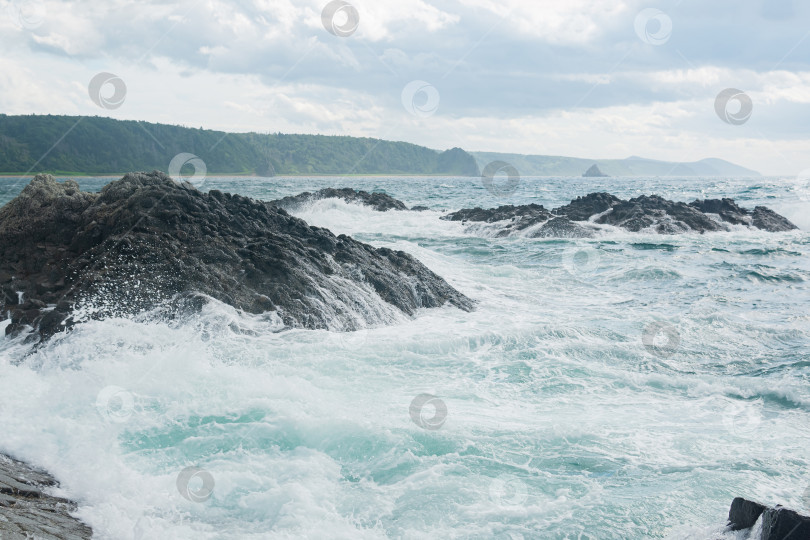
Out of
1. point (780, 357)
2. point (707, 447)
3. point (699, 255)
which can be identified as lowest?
point (707, 447)

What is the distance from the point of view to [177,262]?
1034 cm

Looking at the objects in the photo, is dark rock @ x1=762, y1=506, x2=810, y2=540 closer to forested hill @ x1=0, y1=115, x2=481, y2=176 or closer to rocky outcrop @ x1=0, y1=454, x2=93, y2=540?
rocky outcrop @ x1=0, y1=454, x2=93, y2=540

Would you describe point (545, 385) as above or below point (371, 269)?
below

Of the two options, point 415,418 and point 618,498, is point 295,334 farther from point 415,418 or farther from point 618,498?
point 618,498

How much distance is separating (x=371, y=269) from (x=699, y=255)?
52.4 feet

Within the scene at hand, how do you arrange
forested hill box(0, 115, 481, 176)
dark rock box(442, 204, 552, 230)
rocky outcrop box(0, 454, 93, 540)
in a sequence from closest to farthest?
rocky outcrop box(0, 454, 93, 540), dark rock box(442, 204, 552, 230), forested hill box(0, 115, 481, 176)

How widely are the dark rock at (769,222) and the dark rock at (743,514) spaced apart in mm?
32587

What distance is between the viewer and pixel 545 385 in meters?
8.91

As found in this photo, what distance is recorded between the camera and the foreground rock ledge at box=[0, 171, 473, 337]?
9820 mm

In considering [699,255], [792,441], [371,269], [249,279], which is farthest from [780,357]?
[699,255]

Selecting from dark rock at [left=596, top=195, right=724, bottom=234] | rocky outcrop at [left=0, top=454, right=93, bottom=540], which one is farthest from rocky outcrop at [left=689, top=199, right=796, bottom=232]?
rocky outcrop at [left=0, top=454, right=93, bottom=540]

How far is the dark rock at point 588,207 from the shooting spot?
3303cm

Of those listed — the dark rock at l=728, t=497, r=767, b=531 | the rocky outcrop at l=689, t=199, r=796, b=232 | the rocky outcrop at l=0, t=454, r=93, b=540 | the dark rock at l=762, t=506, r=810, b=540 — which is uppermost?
the rocky outcrop at l=689, t=199, r=796, b=232

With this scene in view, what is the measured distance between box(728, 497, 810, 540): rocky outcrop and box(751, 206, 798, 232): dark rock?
107 ft
